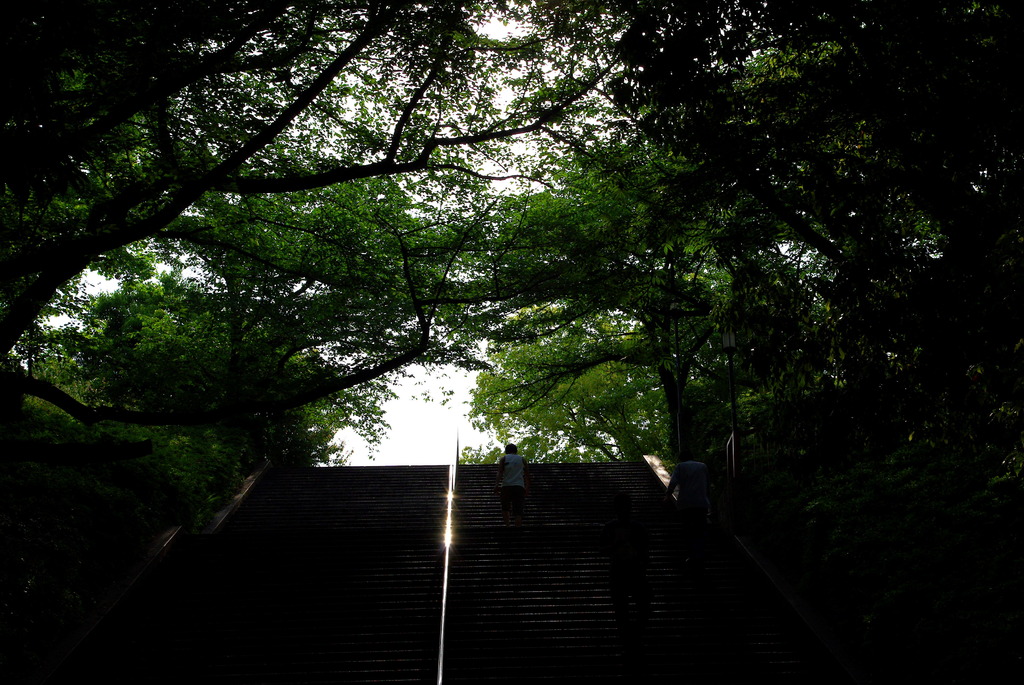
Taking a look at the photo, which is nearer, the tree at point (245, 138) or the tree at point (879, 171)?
the tree at point (879, 171)

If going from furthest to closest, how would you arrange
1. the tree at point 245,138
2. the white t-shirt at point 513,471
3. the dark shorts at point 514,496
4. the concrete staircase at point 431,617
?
the white t-shirt at point 513,471 < the dark shorts at point 514,496 < the concrete staircase at point 431,617 < the tree at point 245,138

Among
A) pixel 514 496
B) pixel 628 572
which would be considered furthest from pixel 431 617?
pixel 514 496

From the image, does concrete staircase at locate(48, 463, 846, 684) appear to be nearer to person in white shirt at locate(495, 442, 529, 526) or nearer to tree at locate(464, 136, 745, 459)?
person in white shirt at locate(495, 442, 529, 526)

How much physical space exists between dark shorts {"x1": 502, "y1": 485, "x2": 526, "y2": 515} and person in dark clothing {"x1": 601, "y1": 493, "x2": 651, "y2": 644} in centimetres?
463

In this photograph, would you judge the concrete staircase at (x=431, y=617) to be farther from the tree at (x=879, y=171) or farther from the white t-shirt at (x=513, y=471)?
the tree at (x=879, y=171)

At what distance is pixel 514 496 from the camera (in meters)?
12.2

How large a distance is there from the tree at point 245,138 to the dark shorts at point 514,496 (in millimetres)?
3115

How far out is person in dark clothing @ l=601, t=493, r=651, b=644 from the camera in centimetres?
750

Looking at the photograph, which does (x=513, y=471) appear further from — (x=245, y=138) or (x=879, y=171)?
(x=879, y=171)

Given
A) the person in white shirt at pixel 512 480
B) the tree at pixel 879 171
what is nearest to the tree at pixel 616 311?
the tree at pixel 879 171

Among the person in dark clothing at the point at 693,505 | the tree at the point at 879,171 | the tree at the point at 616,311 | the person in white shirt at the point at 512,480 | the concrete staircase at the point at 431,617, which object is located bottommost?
the concrete staircase at the point at 431,617

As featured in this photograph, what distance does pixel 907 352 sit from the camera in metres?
5.62

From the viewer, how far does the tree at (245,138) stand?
239 inches

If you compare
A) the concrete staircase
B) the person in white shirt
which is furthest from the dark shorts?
the concrete staircase
